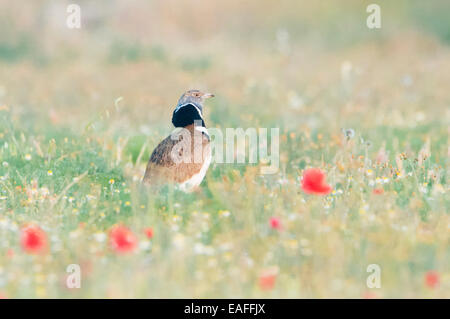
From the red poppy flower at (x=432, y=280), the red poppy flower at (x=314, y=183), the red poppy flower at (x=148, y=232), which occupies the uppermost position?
the red poppy flower at (x=314, y=183)

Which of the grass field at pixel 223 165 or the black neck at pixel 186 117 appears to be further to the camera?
the black neck at pixel 186 117

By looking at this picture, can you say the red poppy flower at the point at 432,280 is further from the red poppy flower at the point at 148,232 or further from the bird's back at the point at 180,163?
the bird's back at the point at 180,163

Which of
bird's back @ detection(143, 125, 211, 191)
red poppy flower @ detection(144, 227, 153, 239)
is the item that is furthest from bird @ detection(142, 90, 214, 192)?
red poppy flower @ detection(144, 227, 153, 239)

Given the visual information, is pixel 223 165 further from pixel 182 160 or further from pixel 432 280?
pixel 432 280

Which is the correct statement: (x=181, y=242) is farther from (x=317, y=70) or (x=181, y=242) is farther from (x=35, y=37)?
(x=35, y=37)

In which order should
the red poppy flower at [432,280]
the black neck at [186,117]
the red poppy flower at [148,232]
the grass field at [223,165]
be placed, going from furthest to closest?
the black neck at [186,117]
the red poppy flower at [148,232]
the grass field at [223,165]
the red poppy flower at [432,280]

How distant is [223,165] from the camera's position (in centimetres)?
711

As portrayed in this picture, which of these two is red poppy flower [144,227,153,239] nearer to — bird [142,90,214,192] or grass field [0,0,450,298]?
grass field [0,0,450,298]

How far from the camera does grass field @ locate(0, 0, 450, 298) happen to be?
409 centimetres

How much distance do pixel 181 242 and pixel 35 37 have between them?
1204 cm

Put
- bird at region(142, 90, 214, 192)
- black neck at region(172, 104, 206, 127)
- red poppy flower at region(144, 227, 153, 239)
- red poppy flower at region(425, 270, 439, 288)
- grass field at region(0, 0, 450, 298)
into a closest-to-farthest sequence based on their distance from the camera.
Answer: red poppy flower at region(425, 270, 439, 288) → grass field at region(0, 0, 450, 298) → red poppy flower at region(144, 227, 153, 239) → bird at region(142, 90, 214, 192) → black neck at region(172, 104, 206, 127)

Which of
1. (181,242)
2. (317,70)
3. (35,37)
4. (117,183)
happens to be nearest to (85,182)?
(117,183)

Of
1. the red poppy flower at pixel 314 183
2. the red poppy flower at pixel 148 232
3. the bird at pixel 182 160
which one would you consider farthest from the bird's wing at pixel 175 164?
the red poppy flower at pixel 314 183

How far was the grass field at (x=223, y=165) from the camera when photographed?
13.4 ft
